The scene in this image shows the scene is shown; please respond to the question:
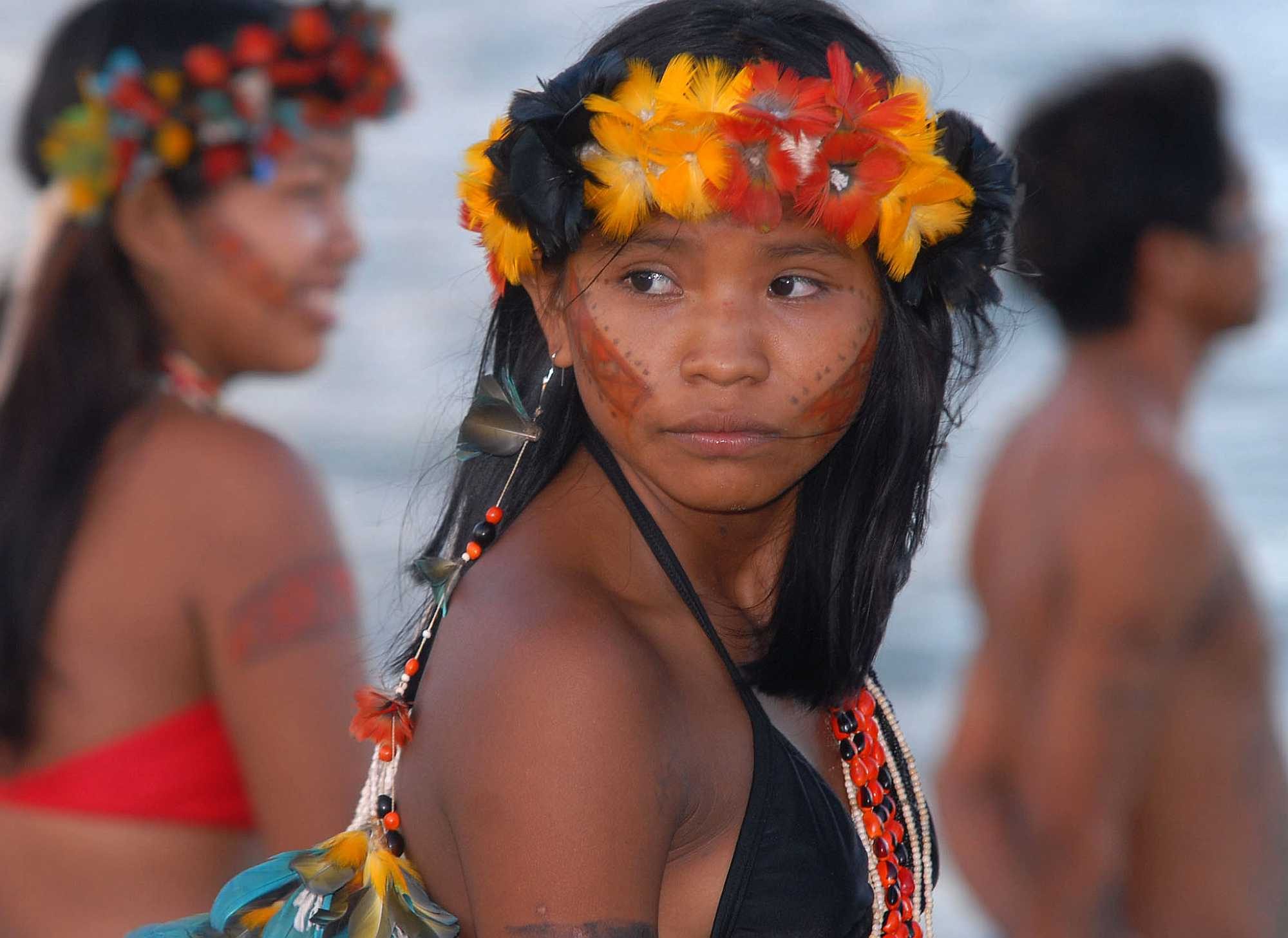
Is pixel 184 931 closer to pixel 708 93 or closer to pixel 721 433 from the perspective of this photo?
pixel 721 433

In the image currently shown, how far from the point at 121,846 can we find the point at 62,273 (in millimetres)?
1111

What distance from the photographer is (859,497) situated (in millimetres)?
2152

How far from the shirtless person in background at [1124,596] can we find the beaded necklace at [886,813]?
77.8 inches

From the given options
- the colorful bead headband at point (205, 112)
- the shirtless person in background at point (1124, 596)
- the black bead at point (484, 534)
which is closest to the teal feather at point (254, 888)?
the black bead at point (484, 534)

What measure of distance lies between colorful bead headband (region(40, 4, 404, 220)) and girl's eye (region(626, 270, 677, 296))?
195 cm

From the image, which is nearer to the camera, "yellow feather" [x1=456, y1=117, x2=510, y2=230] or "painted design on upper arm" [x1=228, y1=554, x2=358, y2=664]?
"yellow feather" [x1=456, y1=117, x2=510, y2=230]

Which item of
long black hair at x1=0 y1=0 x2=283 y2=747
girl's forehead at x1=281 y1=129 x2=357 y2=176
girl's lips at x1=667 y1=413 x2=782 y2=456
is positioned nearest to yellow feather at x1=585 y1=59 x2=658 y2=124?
girl's lips at x1=667 y1=413 x2=782 y2=456

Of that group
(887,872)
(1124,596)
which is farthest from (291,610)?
(1124,596)

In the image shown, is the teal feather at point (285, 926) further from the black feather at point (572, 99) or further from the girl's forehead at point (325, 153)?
the girl's forehead at point (325, 153)

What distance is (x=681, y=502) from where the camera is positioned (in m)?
1.93

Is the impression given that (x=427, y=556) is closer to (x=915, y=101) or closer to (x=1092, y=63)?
(x=915, y=101)

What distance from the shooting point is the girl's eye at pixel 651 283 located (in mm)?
1894

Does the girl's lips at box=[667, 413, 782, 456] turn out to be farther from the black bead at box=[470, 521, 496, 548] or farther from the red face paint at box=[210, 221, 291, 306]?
the red face paint at box=[210, 221, 291, 306]

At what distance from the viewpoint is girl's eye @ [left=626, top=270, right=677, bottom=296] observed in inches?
74.5
